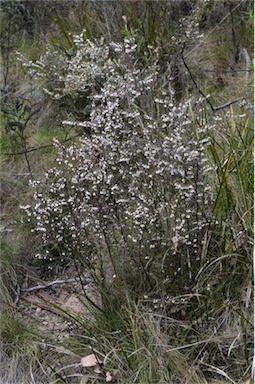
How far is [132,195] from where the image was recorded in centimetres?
259

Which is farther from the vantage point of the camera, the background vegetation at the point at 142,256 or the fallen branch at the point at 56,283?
the fallen branch at the point at 56,283

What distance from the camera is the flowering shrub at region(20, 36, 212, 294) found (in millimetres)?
2529

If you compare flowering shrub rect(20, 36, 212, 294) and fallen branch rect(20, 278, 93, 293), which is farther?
fallen branch rect(20, 278, 93, 293)

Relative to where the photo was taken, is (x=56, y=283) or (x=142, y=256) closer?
(x=142, y=256)

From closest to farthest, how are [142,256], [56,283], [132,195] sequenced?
[132,195]
[142,256]
[56,283]

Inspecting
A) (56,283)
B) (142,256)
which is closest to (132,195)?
(142,256)

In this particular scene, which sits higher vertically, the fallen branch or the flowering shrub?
the flowering shrub

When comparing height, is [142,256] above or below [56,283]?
above

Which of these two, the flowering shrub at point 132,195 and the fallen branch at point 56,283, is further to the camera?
the fallen branch at point 56,283

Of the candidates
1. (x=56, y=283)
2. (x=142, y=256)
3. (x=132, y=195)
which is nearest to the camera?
(x=132, y=195)

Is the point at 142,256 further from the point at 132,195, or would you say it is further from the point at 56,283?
the point at 56,283

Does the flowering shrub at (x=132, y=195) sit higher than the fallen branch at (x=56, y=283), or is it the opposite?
the flowering shrub at (x=132, y=195)

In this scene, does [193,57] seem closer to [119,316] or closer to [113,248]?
[113,248]

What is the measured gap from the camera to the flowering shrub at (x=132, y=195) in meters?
2.53
